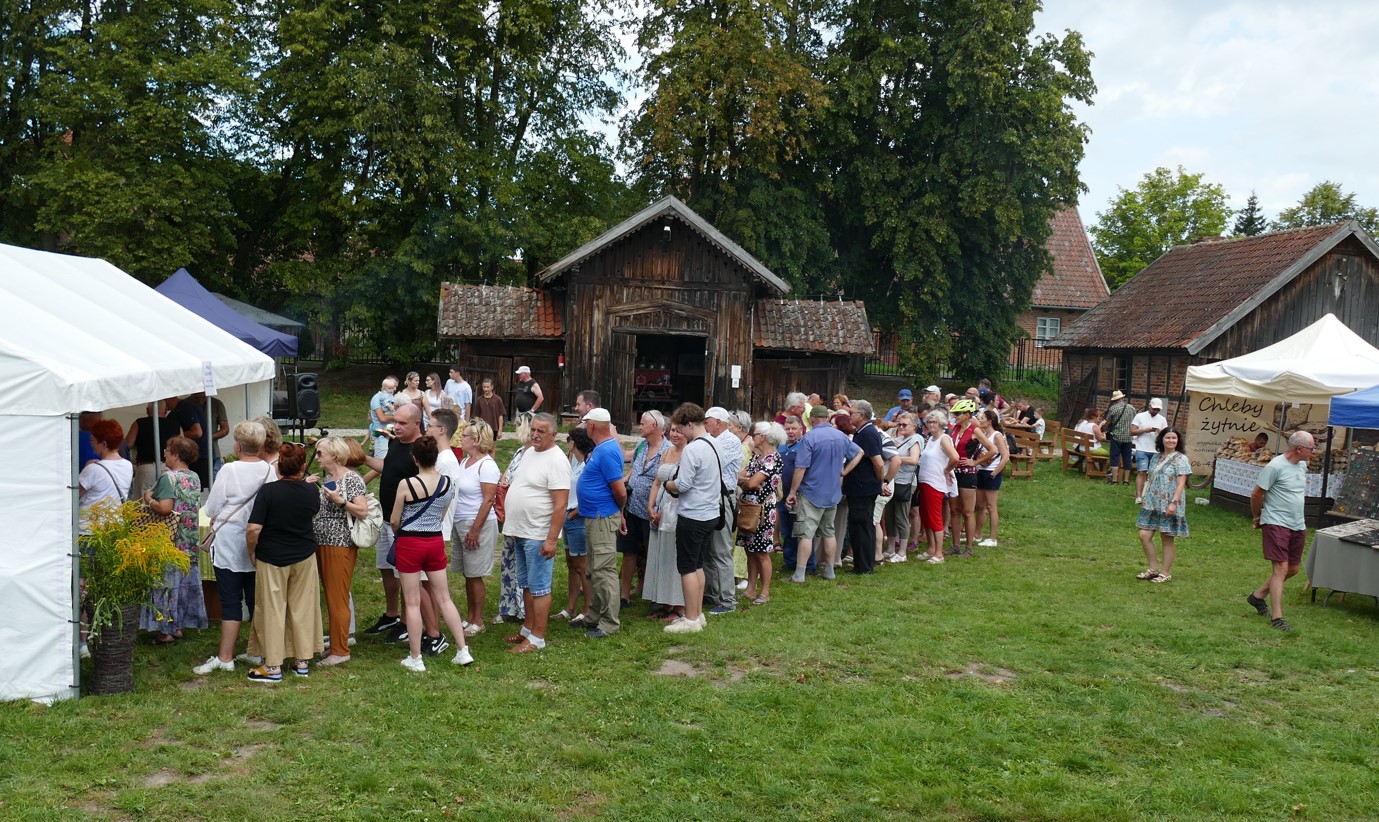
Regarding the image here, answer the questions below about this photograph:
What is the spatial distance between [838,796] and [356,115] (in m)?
24.0

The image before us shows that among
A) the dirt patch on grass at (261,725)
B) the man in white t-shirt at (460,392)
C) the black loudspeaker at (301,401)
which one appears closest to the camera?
the dirt patch on grass at (261,725)

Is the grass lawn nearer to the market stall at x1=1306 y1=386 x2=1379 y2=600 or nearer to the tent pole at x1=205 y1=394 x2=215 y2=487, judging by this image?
the market stall at x1=1306 y1=386 x2=1379 y2=600

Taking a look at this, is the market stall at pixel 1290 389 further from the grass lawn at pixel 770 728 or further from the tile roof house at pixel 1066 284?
the tile roof house at pixel 1066 284

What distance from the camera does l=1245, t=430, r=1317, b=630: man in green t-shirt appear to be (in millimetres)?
8797

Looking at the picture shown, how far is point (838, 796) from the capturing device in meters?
5.23

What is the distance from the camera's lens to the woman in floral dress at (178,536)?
716 centimetres

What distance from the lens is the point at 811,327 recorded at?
76.4 feet

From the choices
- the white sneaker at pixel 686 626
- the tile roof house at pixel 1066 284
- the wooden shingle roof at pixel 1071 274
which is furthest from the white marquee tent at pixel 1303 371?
the wooden shingle roof at pixel 1071 274

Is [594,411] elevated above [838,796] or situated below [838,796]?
above

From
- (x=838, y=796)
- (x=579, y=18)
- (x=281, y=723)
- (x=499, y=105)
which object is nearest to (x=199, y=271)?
(x=499, y=105)

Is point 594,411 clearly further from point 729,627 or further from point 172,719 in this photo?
point 172,719

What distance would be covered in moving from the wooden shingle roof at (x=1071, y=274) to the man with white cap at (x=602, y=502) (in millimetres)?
33426

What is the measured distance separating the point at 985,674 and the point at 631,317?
1549 centimetres

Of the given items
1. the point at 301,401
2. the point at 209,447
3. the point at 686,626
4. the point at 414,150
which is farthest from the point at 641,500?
the point at 414,150
